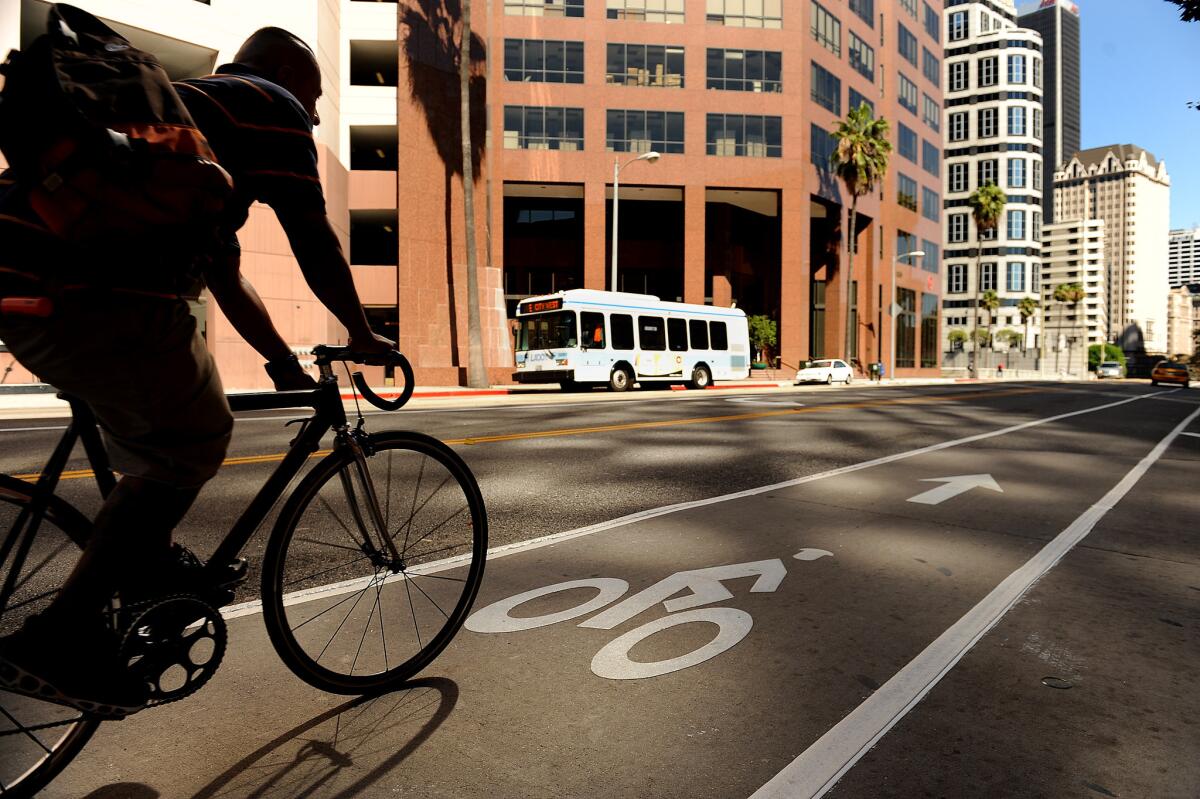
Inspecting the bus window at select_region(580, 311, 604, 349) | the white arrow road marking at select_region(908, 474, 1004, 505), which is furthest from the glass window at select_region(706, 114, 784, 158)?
the white arrow road marking at select_region(908, 474, 1004, 505)

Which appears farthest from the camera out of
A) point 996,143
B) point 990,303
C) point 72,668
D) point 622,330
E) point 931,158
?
point 996,143

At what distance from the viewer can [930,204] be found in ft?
241

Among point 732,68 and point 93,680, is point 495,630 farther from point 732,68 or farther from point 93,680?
point 732,68

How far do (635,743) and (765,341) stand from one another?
160ft

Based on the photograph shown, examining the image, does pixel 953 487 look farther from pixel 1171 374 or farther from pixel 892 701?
pixel 1171 374

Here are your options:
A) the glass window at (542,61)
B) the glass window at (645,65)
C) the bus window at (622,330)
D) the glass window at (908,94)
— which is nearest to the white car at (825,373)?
the bus window at (622,330)

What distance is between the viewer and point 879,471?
8.58 meters

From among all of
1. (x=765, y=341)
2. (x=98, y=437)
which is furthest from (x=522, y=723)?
(x=765, y=341)

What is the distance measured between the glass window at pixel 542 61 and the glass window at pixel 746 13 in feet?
24.2

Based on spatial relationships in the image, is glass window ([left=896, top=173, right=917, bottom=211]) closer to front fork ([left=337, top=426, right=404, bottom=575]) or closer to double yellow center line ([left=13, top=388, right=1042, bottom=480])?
double yellow center line ([left=13, top=388, right=1042, bottom=480])

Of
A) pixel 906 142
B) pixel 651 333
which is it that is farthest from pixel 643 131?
pixel 906 142

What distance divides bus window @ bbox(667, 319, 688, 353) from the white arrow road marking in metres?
22.9

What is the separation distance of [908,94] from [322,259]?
7474 centimetres

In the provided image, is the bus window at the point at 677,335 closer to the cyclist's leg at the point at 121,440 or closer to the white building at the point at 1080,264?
the cyclist's leg at the point at 121,440
